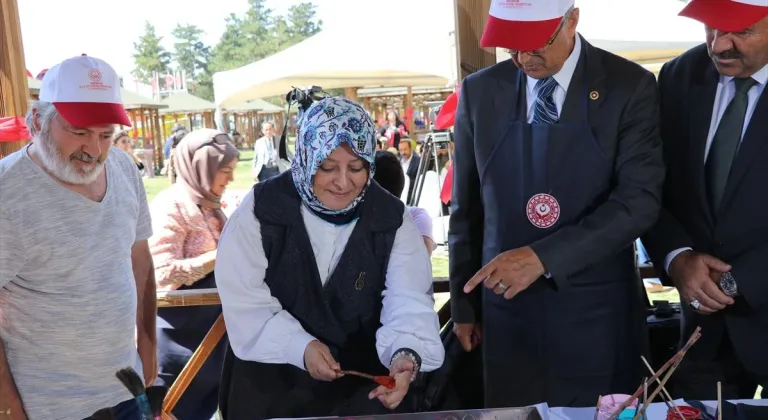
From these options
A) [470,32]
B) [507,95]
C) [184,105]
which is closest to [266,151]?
[470,32]

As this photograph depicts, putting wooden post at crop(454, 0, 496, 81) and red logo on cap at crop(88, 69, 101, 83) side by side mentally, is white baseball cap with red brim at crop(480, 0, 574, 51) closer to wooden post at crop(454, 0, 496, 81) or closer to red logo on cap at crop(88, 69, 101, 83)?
wooden post at crop(454, 0, 496, 81)

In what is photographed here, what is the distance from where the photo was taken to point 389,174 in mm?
2492

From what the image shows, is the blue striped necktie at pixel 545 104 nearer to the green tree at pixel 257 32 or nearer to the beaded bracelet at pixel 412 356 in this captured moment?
the beaded bracelet at pixel 412 356

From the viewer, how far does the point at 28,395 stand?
1.78m

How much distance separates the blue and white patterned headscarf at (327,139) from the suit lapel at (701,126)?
78 centimetres

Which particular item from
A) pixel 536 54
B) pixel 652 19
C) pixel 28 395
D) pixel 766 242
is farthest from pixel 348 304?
pixel 652 19

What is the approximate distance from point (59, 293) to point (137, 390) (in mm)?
838

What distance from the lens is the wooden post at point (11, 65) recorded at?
2453mm

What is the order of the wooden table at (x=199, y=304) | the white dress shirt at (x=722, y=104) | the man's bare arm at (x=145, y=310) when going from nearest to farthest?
the white dress shirt at (x=722, y=104) → the wooden table at (x=199, y=304) → the man's bare arm at (x=145, y=310)

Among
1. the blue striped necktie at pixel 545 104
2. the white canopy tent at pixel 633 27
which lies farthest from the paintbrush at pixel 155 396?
the white canopy tent at pixel 633 27

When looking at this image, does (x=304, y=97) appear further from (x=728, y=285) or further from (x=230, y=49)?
(x=230, y=49)

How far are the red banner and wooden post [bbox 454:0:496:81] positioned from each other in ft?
5.08

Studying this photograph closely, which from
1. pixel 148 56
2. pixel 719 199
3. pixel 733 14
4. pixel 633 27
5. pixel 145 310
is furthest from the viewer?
pixel 148 56

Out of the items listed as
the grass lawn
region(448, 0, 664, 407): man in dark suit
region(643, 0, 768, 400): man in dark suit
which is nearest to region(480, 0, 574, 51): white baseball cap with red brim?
region(448, 0, 664, 407): man in dark suit
